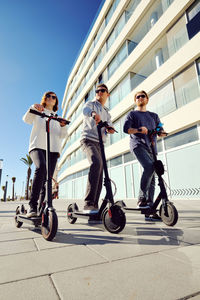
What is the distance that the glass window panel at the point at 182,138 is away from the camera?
801 cm

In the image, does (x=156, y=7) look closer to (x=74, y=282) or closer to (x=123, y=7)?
(x=123, y=7)

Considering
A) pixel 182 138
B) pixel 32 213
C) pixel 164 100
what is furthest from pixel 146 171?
pixel 164 100

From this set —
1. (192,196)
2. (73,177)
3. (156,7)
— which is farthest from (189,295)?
(73,177)

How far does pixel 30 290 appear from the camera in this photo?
83 cm

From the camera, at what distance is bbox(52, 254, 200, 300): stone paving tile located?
2.51 ft

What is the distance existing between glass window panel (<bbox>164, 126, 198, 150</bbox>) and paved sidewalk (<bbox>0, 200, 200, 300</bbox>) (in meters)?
7.36

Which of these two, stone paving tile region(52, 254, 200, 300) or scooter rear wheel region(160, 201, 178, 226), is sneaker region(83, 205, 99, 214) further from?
stone paving tile region(52, 254, 200, 300)

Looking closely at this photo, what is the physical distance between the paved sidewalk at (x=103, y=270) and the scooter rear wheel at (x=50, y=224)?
10 cm

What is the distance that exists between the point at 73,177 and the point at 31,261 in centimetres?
2194

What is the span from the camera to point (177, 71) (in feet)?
29.3

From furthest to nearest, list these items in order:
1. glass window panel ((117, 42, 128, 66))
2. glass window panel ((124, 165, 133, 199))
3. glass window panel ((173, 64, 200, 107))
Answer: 1. glass window panel ((117, 42, 128, 66))
2. glass window panel ((124, 165, 133, 199))
3. glass window panel ((173, 64, 200, 107))

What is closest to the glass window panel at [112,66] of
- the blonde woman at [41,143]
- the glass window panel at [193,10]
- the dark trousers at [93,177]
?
the glass window panel at [193,10]

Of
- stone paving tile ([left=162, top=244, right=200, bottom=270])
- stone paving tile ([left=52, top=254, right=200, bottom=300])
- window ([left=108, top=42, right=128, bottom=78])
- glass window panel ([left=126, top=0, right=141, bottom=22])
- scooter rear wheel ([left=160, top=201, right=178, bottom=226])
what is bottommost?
stone paving tile ([left=162, top=244, right=200, bottom=270])

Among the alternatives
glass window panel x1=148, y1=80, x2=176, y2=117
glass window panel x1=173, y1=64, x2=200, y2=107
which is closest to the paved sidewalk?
glass window panel x1=173, y1=64, x2=200, y2=107
